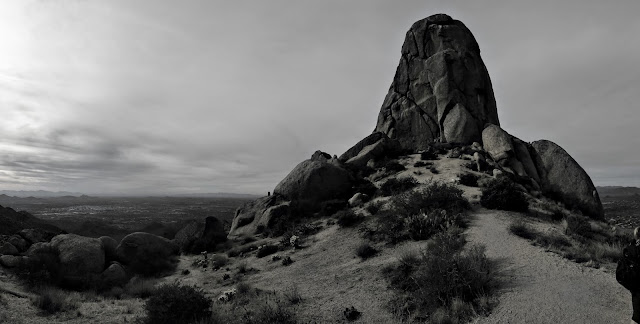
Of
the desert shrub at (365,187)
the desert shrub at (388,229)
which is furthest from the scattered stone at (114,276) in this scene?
the desert shrub at (365,187)

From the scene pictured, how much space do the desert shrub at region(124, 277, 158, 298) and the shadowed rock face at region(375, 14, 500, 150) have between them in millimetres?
32034

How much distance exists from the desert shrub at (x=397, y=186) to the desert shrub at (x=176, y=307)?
16489 mm

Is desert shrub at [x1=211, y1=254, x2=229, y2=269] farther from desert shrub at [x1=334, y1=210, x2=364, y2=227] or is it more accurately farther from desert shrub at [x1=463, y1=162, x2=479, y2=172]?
desert shrub at [x1=463, y1=162, x2=479, y2=172]

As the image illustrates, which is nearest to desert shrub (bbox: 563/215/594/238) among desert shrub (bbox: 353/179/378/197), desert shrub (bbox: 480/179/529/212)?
desert shrub (bbox: 480/179/529/212)

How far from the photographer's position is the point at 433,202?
18.5 metres

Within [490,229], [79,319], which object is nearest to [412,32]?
[490,229]

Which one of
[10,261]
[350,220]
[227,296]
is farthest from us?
[350,220]

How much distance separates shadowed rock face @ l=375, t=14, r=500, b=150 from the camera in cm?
3716

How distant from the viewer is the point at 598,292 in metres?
9.30

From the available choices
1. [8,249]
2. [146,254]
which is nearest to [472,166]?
[146,254]

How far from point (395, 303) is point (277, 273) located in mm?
7638

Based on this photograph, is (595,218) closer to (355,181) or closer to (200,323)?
(355,181)

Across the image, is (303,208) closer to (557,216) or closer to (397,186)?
(397,186)

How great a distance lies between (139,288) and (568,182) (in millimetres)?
32458
